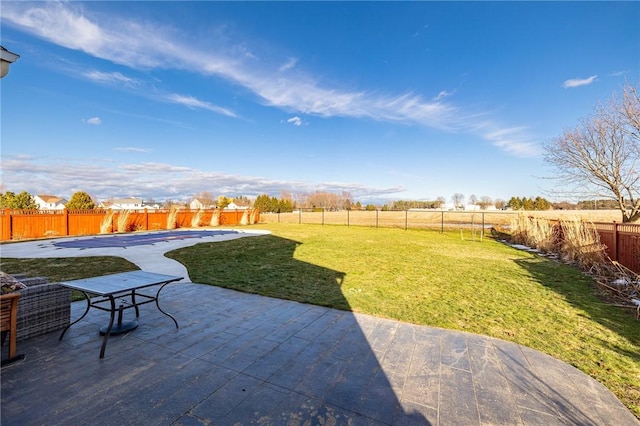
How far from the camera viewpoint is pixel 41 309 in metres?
2.59

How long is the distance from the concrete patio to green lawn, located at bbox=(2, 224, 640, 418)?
0.45m

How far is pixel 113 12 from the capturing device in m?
7.00

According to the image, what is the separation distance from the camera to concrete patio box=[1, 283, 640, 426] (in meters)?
1.62

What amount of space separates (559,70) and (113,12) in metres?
13.9

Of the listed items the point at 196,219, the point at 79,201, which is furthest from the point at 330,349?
the point at 79,201

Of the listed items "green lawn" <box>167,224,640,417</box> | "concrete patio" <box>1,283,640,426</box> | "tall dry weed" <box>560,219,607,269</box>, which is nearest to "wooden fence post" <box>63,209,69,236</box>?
"green lawn" <box>167,224,640,417</box>

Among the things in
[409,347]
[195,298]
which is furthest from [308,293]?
[409,347]

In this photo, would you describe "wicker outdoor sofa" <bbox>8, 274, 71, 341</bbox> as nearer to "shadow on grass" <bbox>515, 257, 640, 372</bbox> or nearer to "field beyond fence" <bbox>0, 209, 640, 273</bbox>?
"shadow on grass" <bbox>515, 257, 640, 372</bbox>

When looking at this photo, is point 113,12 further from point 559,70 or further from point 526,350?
point 559,70

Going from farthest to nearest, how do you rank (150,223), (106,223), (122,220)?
(150,223), (122,220), (106,223)

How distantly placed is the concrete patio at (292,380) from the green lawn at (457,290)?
0.45 meters

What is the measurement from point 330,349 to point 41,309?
111 inches

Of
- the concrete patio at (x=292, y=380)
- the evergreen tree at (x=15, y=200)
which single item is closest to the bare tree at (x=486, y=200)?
the concrete patio at (x=292, y=380)

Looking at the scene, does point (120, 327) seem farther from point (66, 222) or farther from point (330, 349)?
point (66, 222)
